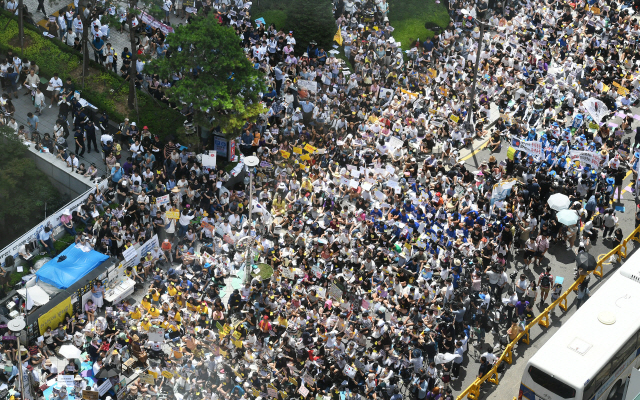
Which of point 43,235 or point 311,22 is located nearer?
point 43,235

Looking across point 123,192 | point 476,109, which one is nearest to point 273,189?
point 123,192

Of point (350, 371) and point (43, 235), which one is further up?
point (350, 371)

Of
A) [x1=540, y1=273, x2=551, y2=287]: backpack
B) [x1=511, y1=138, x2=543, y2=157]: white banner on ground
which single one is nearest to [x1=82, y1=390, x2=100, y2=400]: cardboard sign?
[x1=540, y1=273, x2=551, y2=287]: backpack

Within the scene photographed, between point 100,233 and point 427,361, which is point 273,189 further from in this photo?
point 427,361

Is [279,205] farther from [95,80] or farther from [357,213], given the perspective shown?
[95,80]

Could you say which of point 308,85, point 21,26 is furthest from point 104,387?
point 21,26

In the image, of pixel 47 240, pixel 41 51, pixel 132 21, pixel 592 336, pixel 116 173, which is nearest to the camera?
pixel 592 336

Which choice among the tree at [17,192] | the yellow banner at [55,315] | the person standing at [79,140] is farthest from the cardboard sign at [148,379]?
the person standing at [79,140]
